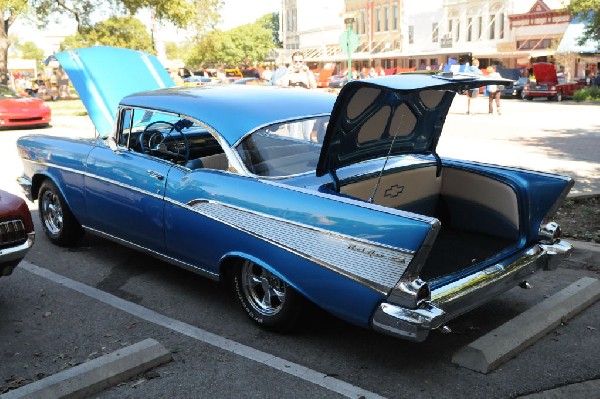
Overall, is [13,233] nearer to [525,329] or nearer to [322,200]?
[322,200]

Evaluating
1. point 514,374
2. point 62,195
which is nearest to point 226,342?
point 514,374

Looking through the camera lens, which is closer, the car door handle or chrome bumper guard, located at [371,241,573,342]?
chrome bumper guard, located at [371,241,573,342]

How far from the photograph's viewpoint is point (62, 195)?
238 inches

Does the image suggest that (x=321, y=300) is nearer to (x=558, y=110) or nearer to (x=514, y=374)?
(x=514, y=374)

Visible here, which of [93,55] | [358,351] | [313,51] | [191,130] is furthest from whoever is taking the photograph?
[313,51]

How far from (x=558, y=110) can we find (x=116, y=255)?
19.4 metres

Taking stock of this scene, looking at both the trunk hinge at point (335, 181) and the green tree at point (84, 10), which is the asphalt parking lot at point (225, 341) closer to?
the trunk hinge at point (335, 181)

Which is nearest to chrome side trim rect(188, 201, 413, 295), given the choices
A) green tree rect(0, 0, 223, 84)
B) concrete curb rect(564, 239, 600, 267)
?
concrete curb rect(564, 239, 600, 267)

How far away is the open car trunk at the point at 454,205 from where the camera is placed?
453 centimetres

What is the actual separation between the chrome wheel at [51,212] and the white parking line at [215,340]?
723 millimetres

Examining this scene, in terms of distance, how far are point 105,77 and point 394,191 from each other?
5.28m

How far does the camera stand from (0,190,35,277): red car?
176 inches

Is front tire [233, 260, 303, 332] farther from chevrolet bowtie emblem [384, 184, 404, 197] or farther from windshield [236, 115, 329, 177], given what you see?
chevrolet bowtie emblem [384, 184, 404, 197]

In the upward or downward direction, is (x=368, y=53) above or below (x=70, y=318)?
above
